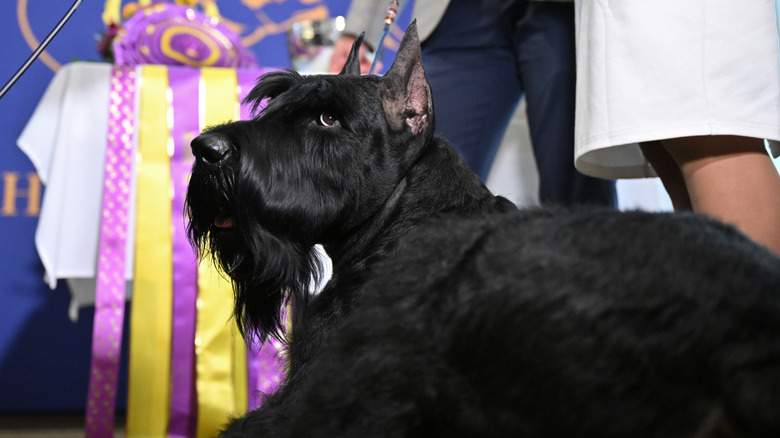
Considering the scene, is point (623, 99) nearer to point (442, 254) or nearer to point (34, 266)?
point (442, 254)

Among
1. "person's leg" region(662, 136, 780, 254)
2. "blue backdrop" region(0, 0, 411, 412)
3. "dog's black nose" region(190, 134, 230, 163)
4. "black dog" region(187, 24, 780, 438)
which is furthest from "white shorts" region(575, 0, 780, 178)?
"blue backdrop" region(0, 0, 411, 412)

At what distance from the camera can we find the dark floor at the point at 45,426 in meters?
2.68

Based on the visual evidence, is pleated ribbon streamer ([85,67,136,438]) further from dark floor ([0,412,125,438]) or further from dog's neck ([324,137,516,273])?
dog's neck ([324,137,516,273])

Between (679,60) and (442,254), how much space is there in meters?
0.72

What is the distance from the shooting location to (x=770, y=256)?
0.58m

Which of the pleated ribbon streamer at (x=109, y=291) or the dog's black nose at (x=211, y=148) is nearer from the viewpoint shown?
the dog's black nose at (x=211, y=148)

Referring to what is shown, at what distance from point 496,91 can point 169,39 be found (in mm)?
1334

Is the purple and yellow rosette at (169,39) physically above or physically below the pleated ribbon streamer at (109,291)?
above

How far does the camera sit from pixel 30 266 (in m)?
3.11

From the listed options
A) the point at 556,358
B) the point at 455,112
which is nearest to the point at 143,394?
the point at 455,112

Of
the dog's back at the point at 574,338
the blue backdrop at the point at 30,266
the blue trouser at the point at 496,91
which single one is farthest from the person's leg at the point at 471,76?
the blue backdrop at the point at 30,266

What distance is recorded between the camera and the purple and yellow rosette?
2.45 meters

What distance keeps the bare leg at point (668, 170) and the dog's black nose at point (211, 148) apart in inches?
32.8

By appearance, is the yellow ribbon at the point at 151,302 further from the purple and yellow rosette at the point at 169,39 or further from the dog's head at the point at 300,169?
the dog's head at the point at 300,169
